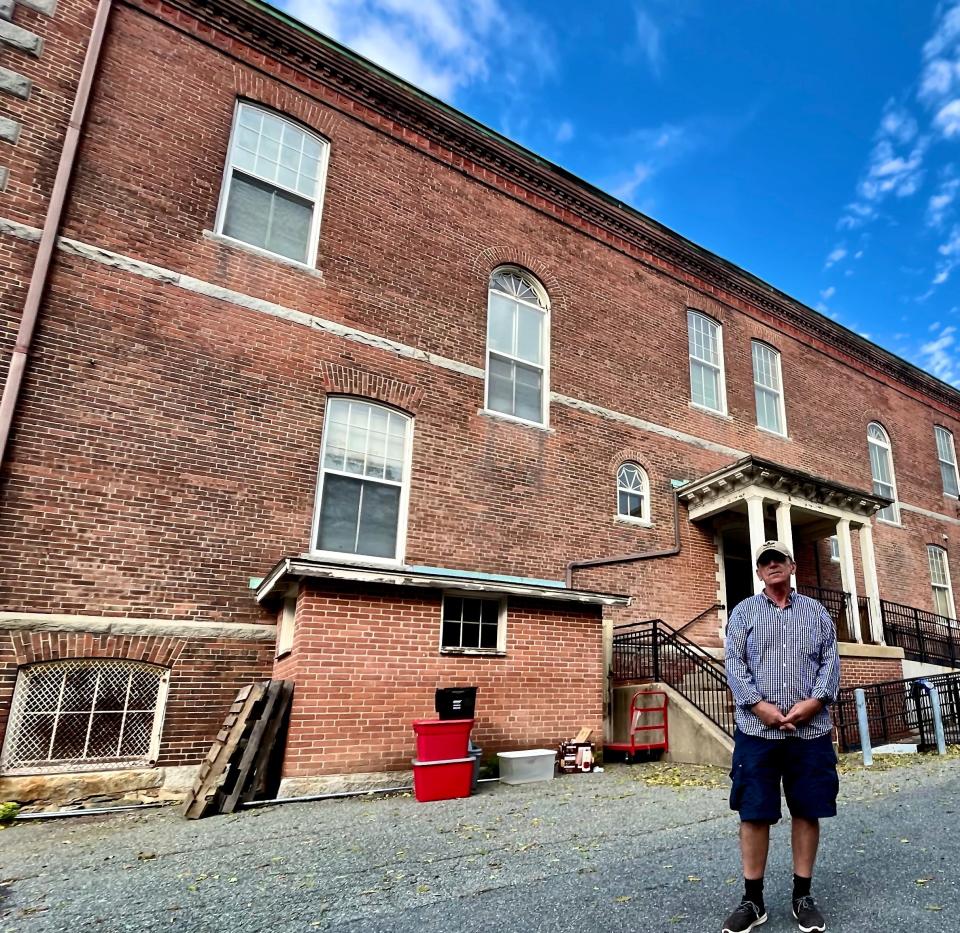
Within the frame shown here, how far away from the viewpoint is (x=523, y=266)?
1253 cm

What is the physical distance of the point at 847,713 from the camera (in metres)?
10.5

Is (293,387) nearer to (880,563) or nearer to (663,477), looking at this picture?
(663,477)

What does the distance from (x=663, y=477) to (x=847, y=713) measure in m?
4.91

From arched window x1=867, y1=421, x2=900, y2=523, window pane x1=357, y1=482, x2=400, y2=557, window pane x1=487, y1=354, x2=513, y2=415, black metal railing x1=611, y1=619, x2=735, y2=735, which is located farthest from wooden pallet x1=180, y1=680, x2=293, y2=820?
arched window x1=867, y1=421, x2=900, y2=523

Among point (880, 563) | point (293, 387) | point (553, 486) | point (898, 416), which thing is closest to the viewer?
point (293, 387)

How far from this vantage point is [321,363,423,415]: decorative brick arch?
9.78 metres

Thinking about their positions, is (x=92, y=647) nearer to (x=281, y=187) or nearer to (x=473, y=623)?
(x=473, y=623)

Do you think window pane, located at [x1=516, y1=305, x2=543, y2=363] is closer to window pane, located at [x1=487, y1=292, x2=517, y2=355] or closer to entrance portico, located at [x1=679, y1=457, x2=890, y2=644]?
window pane, located at [x1=487, y1=292, x2=517, y2=355]

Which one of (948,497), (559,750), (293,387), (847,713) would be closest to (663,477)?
(847,713)

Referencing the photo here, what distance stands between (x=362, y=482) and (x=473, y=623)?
2.72 m

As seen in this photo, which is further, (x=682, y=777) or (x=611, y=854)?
(x=682, y=777)

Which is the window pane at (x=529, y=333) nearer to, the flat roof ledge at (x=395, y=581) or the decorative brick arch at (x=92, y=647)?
the flat roof ledge at (x=395, y=581)

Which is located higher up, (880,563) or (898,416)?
(898,416)

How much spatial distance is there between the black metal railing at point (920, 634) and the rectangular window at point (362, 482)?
10.1 metres
